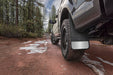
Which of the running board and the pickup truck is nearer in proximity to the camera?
the pickup truck

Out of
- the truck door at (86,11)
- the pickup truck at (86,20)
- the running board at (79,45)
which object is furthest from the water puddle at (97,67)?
the truck door at (86,11)

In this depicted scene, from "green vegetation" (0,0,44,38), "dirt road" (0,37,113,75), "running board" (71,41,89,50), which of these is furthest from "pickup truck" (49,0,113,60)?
"green vegetation" (0,0,44,38)

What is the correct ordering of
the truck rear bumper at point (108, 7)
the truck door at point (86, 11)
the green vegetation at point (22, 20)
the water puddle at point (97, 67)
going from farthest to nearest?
1. the green vegetation at point (22, 20)
2. the water puddle at point (97, 67)
3. the truck door at point (86, 11)
4. the truck rear bumper at point (108, 7)

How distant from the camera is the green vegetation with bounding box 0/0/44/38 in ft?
21.5

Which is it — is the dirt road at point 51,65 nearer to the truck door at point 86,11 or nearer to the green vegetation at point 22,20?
the truck door at point 86,11

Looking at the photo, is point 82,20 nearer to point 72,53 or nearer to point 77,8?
point 77,8

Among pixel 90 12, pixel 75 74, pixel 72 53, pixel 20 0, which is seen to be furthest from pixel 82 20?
pixel 20 0

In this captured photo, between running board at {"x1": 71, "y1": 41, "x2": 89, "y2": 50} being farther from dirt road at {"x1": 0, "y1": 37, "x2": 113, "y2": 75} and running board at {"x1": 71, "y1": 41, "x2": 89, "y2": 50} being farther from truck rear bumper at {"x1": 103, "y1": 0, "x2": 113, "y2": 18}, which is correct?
truck rear bumper at {"x1": 103, "y1": 0, "x2": 113, "y2": 18}

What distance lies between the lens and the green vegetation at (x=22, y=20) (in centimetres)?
654

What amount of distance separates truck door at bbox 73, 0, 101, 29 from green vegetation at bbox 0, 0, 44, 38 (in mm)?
6930

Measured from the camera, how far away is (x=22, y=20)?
44.0ft

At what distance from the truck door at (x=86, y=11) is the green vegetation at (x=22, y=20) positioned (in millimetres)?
6930

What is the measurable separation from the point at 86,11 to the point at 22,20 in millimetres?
→ 14638

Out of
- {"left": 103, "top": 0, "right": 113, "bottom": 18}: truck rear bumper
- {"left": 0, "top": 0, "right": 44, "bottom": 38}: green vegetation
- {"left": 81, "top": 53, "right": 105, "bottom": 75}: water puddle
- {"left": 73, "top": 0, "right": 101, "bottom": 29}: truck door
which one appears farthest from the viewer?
{"left": 0, "top": 0, "right": 44, "bottom": 38}: green vegetation
